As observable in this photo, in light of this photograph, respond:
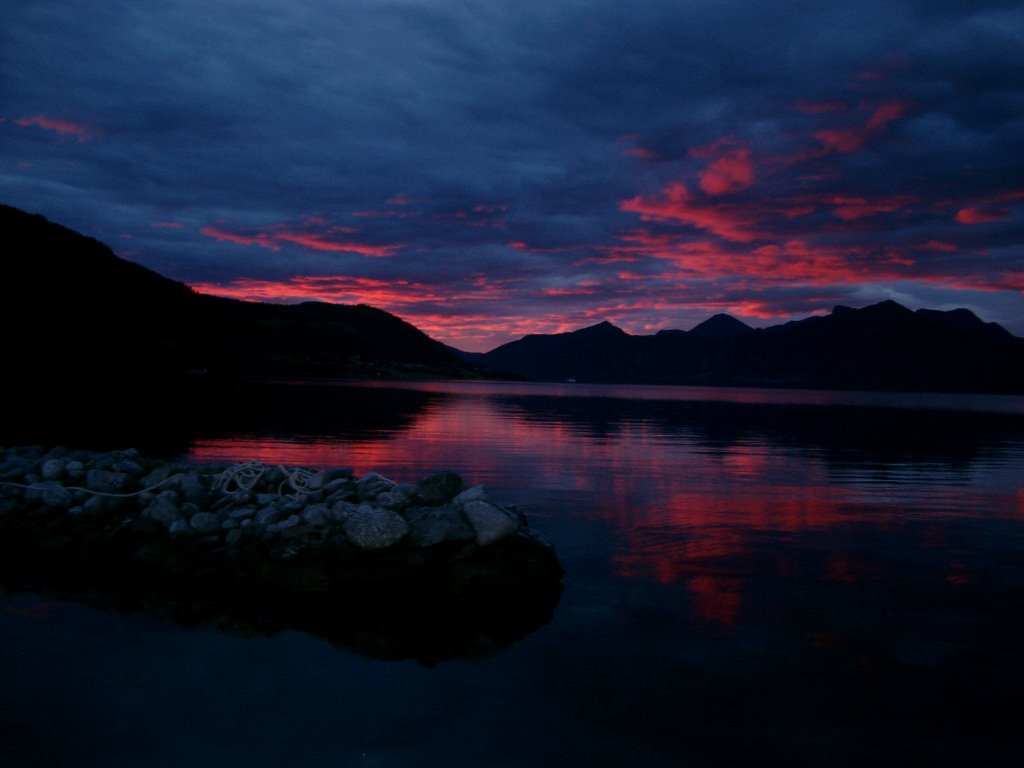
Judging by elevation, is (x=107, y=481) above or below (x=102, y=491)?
above

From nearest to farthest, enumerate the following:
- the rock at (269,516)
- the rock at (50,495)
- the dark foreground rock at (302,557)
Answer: the dark foreground rock at (302,557) < the rock at (269,516) < the rock at (50,495)

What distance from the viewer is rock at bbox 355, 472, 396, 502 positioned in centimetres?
1320

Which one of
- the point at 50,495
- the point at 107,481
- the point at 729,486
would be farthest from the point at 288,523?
the point at 729,486

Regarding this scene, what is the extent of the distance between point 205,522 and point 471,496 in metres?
4.91

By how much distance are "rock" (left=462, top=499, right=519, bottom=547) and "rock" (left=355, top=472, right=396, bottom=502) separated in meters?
2.11

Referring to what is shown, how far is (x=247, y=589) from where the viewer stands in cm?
1112

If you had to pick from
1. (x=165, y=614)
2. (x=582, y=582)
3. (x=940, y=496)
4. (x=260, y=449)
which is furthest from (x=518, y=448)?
(x=165, y=614)

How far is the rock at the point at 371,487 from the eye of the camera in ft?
43.3

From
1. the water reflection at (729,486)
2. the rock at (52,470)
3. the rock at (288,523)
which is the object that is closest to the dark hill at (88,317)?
the water reflection at (729,486)

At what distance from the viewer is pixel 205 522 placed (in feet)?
40.9

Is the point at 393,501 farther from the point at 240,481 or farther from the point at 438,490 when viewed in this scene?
the point at 240,481

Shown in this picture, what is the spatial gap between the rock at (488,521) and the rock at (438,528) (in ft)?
0.40

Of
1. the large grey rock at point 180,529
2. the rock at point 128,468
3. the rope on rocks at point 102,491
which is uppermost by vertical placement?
the rock at point 128,468

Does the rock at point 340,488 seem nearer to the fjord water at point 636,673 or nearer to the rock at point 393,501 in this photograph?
the rock at point 393,501
